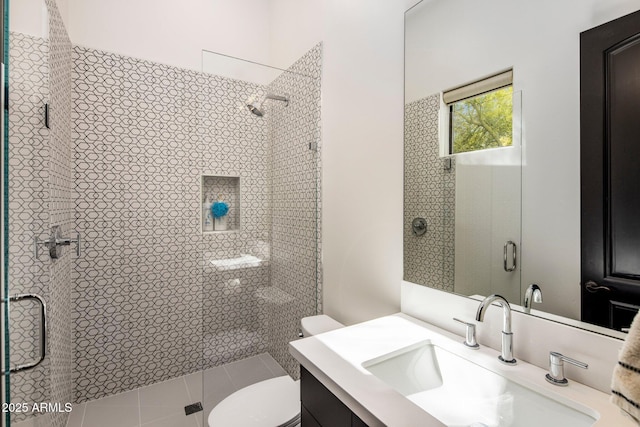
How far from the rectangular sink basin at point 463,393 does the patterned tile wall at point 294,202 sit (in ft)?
3.38

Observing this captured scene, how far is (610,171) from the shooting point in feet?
2.55

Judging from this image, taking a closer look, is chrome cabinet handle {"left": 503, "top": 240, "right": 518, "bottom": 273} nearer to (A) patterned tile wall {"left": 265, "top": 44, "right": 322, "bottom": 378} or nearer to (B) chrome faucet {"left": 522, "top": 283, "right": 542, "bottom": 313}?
(B) chrome faucet {"left": 522, "top": 283, "right": 542, "bottom": 313}

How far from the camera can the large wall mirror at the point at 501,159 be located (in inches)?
33.7

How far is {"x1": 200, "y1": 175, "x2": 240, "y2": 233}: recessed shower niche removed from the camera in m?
1.90

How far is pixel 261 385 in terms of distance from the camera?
158cm

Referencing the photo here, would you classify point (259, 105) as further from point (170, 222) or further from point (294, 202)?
point (170, 222)

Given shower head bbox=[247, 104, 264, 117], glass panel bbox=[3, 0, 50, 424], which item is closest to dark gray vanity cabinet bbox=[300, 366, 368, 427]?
glass panel bbox=[3, 0, 50, 424]

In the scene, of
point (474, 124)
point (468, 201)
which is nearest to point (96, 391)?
point (468, 201)

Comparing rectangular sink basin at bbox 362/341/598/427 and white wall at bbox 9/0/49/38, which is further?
white wall at bbox 9/0/49/38

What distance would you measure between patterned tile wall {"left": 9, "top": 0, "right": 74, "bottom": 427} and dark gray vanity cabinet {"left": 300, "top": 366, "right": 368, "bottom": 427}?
3.12 feet

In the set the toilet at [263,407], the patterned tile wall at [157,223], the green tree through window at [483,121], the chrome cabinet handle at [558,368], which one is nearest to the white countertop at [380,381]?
the chrome cabinet handle at [558,368]

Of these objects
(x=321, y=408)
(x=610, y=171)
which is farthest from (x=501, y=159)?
(x=321, y=408)

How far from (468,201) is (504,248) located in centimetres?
21

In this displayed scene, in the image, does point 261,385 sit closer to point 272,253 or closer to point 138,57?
point 272,253
